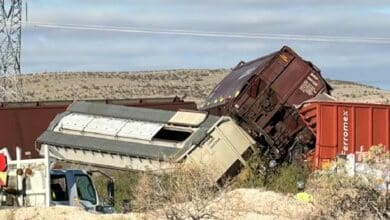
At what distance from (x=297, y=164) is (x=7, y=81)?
36.9 m

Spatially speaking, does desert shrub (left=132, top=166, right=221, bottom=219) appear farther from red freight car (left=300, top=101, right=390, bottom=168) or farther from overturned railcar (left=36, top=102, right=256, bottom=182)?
red freight car (left=300, top=101, right=390, bottom=168)

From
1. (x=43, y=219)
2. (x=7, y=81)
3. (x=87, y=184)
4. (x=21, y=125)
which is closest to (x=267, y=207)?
(x=87, y=184)

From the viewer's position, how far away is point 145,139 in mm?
22516

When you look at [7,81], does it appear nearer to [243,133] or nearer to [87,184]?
[243,133]

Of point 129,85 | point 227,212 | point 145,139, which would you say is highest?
point 129,85

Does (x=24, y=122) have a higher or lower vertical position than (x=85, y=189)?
higher

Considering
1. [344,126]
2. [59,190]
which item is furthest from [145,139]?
[59,190]

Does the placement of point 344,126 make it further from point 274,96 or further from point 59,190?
point 59,190

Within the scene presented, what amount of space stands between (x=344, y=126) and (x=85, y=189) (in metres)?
10.2

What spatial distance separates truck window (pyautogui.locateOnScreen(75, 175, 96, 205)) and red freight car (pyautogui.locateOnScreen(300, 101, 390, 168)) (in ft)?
29.5

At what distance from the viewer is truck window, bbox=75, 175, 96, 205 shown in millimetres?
15773

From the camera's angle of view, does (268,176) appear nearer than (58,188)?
No

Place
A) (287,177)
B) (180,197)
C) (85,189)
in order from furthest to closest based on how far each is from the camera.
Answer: (287,177) → (85,189) → (180,197)

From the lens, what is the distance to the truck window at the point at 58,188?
15.3m
